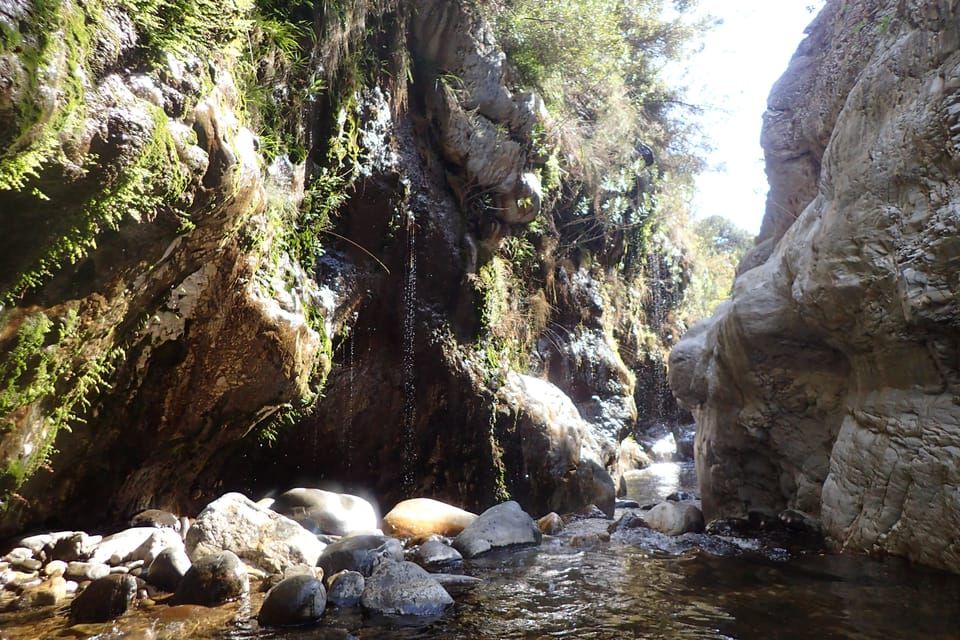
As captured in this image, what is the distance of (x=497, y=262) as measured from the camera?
A: 1109 centimetres

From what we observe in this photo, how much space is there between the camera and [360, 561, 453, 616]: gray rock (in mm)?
4141

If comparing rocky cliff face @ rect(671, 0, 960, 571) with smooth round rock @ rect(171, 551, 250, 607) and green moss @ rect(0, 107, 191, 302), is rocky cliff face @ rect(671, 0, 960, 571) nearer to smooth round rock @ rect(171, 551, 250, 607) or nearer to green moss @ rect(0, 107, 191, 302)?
smooth round rock @ rect(171, 551, 250, 607)

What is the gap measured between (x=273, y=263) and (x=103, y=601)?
346 cm

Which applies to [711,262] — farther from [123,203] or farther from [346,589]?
[123,203]

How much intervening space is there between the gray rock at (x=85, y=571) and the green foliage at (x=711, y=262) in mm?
→ 17913

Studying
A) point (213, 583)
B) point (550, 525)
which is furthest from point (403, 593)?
point (550, 525)

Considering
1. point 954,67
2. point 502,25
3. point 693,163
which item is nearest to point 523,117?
point 502,25

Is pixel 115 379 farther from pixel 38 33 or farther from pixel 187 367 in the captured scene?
pixel 38 33

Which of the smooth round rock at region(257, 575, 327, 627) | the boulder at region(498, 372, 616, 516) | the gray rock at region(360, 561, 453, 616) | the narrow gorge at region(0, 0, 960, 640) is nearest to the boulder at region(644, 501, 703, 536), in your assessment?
the narrow gorge at region(0, 0, 960, 640)

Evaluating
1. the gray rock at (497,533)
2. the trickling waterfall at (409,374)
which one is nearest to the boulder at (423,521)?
the gray rock at (497,533)

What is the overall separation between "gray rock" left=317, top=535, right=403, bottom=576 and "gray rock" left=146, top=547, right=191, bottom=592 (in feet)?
3.45

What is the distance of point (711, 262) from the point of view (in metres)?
24.1

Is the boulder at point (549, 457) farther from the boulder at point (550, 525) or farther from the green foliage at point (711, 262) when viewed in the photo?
the green foliage at point (711, 262)

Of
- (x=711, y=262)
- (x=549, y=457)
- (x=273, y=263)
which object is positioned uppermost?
(x=711, y=262)
